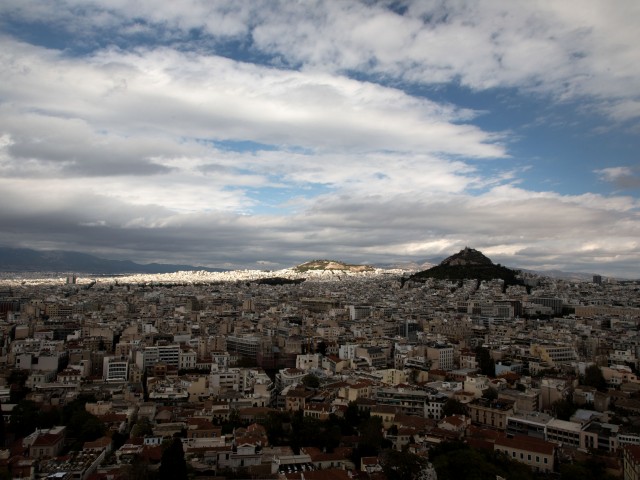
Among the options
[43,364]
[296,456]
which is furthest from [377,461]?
[43,364]

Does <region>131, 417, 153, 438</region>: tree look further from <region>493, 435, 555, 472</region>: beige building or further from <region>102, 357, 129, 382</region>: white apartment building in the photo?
<region>493, 435, 555, 472</region>: beige building

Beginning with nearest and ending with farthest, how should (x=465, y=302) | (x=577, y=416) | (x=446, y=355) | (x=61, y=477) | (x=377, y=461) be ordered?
(x=61, y=477)
(x=377, y=461)
(x=577, y=416)
(x=446, y=355)
(x=465, y=302)

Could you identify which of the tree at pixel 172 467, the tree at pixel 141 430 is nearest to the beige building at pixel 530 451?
the tree at pixel 172 467

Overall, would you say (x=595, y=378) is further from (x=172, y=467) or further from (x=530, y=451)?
(x=172, y=467)

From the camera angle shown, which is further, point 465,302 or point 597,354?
point 465,302

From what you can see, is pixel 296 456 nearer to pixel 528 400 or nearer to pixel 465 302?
pixel 528 400

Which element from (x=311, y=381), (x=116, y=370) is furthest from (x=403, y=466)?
(x=116, y=370)
